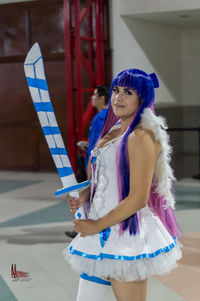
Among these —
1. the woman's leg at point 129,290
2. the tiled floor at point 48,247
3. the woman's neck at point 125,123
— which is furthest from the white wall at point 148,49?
the woman's leg at point 129,290

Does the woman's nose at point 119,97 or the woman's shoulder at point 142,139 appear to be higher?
the woman's nose at point 119,97

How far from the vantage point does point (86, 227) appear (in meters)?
2.00

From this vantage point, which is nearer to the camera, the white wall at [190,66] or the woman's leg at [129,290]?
the woman's leg at [129,290]

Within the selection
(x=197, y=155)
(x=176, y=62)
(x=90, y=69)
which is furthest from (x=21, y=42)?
(x=197, y=155)

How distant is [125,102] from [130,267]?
65 cm

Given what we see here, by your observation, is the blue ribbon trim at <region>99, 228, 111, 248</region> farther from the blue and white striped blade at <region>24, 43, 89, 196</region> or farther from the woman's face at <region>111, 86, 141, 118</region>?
the woman's face at <region>111, 86, 141, 118</region>

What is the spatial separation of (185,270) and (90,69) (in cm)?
A: 570

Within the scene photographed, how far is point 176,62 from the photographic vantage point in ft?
37.6

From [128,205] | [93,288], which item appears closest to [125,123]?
[128,205]

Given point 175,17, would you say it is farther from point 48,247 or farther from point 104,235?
point 104,235

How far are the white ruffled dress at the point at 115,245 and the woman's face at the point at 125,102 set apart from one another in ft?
0.40

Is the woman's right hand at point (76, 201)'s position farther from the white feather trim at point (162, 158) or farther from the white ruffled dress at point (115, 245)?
the white feather trim at point (162, 158)

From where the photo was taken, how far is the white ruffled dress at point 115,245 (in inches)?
78.1

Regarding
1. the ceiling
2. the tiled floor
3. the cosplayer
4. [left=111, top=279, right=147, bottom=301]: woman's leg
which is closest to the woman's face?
the cosplayer
